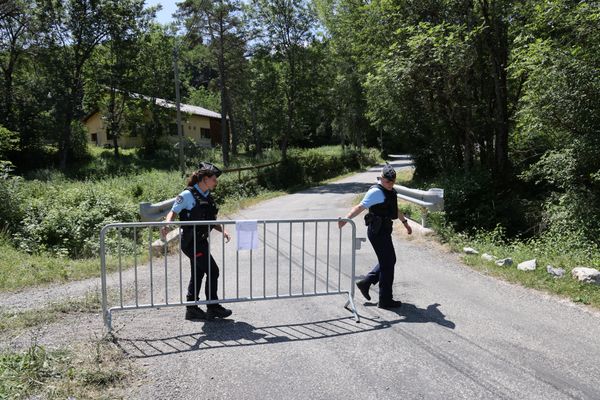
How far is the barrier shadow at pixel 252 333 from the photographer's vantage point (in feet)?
15.0

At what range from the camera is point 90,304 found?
231 inches

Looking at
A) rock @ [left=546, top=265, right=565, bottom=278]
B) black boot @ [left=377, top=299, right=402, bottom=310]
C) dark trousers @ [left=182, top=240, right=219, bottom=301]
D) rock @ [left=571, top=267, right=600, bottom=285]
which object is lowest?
black boot @ [left=377, top=299, right=402, bottom=310]

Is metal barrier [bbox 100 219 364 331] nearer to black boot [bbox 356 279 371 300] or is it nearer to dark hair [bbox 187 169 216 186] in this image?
black boot [bbox 356 279 371 300]

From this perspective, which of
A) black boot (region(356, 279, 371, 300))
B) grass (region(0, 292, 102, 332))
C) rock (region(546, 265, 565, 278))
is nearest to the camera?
grass (region(0, 292, 102, 332))

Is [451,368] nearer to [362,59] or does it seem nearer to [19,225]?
[19,225]

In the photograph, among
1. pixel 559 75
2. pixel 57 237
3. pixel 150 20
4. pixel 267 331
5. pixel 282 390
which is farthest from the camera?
pixel 150 20

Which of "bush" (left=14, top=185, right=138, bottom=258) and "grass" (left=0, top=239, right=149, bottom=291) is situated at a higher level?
"bush" (left=14, top=185, right=138, bottom=258)

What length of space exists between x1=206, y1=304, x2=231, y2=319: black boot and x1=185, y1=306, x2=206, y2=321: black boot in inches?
3.5

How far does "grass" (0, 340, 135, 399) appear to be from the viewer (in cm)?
354

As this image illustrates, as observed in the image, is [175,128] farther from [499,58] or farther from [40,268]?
[40,268]

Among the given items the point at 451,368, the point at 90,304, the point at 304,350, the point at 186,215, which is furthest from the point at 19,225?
the point at 451,368

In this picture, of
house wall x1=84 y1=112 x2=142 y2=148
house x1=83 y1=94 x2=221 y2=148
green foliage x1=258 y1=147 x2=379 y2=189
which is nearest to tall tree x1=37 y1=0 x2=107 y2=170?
house x1=83 y1=94 x2=221 y2=148

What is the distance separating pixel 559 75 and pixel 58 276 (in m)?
10.8

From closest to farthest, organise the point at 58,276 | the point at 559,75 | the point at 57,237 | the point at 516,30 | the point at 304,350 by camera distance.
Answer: the point at 304,350
the point at 58,276
the point at 559,75
the point at 57,237
the point at 516,30
